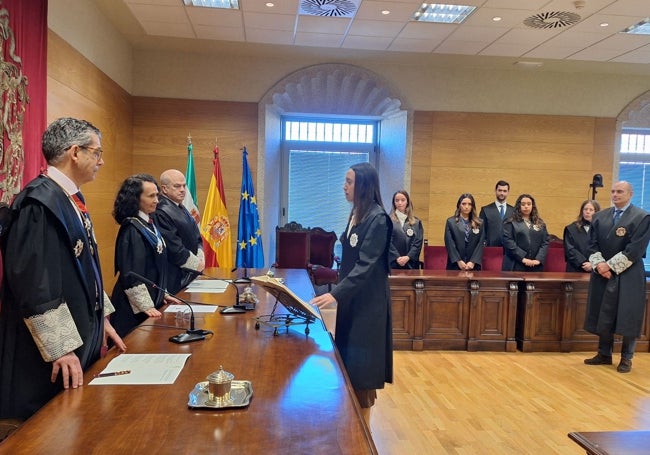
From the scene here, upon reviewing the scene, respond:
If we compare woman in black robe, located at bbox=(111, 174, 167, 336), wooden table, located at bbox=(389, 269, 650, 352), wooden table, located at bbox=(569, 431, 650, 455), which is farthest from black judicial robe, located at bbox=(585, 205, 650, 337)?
woman in black robe, located at bbox=(111, 174, 167, 336)

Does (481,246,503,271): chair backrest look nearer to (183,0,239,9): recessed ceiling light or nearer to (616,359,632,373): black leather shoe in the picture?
(616,359,632,373): black leather shoe

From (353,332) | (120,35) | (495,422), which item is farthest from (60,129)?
(120,35)

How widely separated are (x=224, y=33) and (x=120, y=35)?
1327mm

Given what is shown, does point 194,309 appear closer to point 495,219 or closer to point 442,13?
point 442,13

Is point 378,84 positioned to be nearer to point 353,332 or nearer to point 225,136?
point 225,136

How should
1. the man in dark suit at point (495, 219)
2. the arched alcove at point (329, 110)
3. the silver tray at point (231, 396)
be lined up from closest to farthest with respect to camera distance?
the silver tray at point (231, 396), the man in dark suit at point (495, 219), the arched alcove at point (329, 110)

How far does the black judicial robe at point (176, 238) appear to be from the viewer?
302 cm

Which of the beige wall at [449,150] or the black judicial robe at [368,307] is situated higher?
the beige wall at [449,150]

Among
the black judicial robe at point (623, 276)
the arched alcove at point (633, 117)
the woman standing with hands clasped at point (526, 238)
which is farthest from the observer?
the arched alcove at point (633, 117)

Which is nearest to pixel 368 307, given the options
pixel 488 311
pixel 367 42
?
pixel 488 311

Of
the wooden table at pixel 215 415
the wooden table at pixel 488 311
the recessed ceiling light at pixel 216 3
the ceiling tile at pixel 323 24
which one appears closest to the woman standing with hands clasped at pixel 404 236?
the wooden table at pixel 488 311

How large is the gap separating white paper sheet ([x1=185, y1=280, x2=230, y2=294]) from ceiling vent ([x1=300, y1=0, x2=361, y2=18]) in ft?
10.0

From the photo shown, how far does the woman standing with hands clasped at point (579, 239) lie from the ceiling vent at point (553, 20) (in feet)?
6.45

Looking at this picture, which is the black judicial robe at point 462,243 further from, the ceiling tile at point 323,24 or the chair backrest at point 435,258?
the ceiling tile at point 323,24
